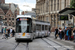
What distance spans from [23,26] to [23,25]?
123 millimetres

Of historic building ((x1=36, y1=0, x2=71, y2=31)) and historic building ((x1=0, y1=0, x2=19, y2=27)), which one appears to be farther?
historic building ((x1=36, y1=0, x2=71, y2=31))

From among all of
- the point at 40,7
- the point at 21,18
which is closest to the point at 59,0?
the point at 40,7

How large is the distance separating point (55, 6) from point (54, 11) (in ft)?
6.45

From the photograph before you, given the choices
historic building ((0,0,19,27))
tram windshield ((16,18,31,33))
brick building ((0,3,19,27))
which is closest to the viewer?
tram windshield ((16,18,31,33))

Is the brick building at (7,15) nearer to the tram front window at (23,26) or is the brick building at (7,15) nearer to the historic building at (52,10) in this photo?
the historic building at (52,10)

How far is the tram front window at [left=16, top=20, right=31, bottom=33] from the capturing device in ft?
69.4

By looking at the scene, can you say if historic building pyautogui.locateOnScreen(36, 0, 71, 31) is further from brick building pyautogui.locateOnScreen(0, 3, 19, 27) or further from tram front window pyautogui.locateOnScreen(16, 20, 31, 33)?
tram front window pyautogui.locateOnScreen(16, 20, 31, 33)

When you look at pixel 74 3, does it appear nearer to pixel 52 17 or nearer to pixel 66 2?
pixel 66 2

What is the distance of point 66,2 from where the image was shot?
5991 cm

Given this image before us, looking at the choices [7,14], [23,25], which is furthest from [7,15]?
[23,25]

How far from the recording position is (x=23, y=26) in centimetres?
2122

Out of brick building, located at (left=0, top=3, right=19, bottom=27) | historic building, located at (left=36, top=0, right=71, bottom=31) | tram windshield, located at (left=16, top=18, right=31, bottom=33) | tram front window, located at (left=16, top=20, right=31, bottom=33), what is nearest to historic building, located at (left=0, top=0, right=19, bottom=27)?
brick building, located at (left=0, top=3, right=19, bottom=27)

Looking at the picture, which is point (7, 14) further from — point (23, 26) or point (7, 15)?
point (23, 26)

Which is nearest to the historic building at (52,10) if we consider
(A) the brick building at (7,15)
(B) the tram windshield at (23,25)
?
(A) the brick building at (7,15)
